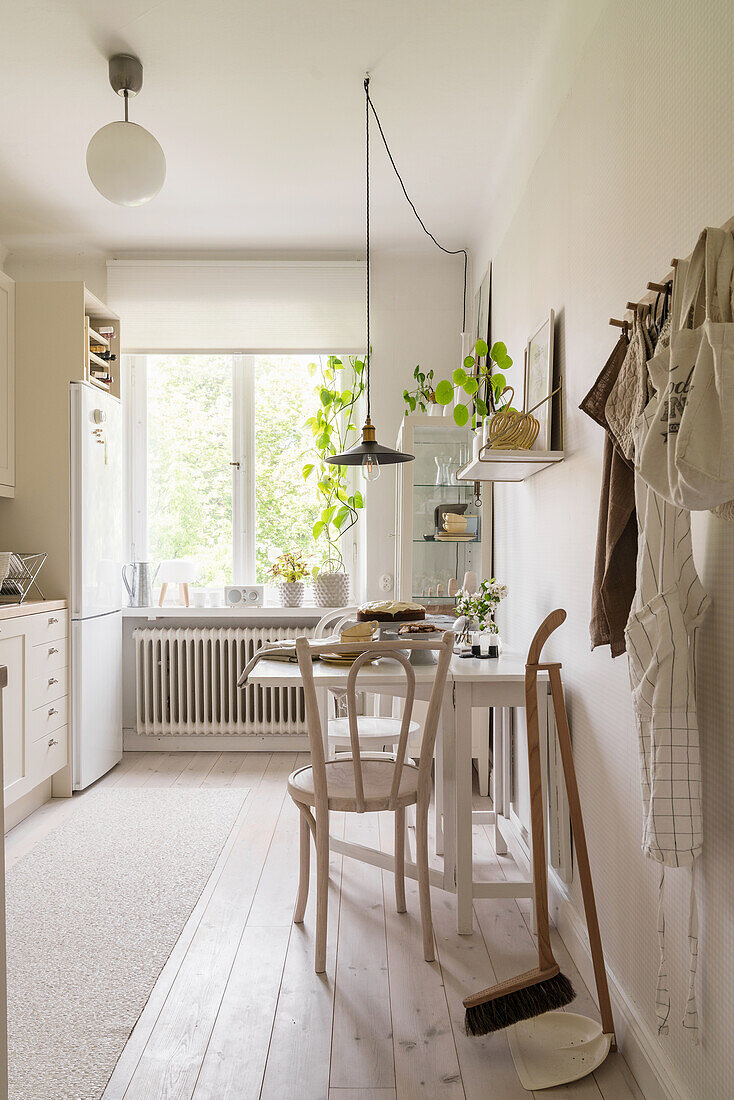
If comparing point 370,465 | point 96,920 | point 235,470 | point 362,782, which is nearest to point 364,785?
point 362,782

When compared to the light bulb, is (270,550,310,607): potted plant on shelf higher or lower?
lower

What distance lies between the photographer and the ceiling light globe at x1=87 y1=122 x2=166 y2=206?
2.68 metres

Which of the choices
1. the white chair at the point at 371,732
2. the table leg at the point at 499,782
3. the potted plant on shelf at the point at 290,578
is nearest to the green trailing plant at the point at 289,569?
the potted plant on shelf at the point at 290,578

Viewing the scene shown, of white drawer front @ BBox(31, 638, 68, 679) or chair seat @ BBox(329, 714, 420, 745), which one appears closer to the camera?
chair seat @ BBox(329, 714, 420, 745)

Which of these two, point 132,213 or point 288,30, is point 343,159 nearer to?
point 288,30

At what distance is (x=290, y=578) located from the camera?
179 inches

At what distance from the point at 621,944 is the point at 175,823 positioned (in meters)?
2.05

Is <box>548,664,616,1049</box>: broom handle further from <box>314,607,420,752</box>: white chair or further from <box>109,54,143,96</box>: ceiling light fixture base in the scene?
<box>109,54,143,96</box>: ceiling light fixture base

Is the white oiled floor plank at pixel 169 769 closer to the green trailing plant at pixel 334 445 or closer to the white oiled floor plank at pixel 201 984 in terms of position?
the white oiled floor plank at pixel 201 984

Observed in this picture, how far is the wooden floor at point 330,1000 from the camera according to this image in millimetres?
1707

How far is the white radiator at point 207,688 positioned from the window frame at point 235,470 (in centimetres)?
43

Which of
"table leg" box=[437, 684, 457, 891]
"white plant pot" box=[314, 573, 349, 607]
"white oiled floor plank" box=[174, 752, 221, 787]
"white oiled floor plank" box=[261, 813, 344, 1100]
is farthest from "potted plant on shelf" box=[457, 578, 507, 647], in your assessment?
"white oiled floor plank" box=[174, 752, 221, 787]

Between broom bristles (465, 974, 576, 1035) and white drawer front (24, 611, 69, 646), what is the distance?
2408 mm

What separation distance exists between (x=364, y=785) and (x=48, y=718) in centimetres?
188
